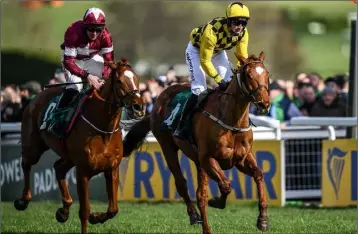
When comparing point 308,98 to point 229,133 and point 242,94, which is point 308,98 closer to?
point 229,133

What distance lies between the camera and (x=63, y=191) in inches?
456

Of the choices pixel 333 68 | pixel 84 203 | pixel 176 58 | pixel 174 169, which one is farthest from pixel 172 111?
pixel 176 58

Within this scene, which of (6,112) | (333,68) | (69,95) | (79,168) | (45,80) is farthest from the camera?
(333,68)

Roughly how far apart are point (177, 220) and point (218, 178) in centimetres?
197

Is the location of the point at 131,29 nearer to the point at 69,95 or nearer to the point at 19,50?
the point at 19,50

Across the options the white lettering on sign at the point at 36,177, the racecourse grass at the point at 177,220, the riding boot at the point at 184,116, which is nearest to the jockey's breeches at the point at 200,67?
the riding boot at the point at 184,116

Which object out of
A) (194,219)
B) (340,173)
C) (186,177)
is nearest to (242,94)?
(194,219)

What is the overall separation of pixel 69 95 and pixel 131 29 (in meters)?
12.6

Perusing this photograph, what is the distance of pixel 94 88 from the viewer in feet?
35.2

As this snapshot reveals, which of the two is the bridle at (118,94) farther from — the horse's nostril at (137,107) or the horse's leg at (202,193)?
the horse's leg at (202,193)

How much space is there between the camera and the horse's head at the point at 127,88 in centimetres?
998

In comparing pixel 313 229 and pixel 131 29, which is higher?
pixel 131 29

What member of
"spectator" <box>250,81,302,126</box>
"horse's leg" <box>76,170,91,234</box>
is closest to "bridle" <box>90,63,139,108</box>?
"horse's leg" <box>76,170,91,234</box>

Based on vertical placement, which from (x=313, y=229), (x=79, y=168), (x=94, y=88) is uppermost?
(x=94, y=88)
